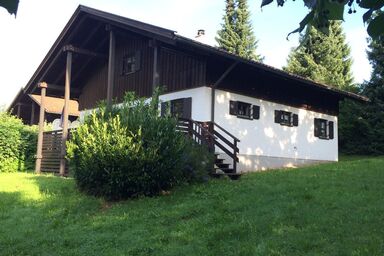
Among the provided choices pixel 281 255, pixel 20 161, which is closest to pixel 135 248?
pixel 281 255

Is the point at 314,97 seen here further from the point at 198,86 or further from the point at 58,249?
the point at 58,249

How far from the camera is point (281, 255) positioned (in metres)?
6.98

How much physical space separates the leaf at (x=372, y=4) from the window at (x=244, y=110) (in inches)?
628

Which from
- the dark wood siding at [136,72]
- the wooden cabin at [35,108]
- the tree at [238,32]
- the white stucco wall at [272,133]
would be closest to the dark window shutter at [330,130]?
the white stucco wall at [272,133]

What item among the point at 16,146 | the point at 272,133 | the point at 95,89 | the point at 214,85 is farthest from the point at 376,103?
the point at 16,146

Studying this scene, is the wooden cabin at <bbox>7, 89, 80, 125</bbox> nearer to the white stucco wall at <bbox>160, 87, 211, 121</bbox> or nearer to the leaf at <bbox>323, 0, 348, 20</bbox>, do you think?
the white stucco wall at <bbox>160, 87, 211, 121</bbox>

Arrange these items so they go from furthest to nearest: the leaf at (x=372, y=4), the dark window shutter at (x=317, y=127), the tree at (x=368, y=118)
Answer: the tree at (x=368, y=118)
the dark window shutter at (x=317, y=127)
the leaf at (x=372, y=4)

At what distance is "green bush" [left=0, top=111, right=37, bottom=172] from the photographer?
22141 millimetres

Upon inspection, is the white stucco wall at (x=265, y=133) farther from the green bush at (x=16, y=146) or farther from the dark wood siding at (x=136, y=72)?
the green bush at (x=16, y=146)

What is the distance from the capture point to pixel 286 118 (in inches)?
834

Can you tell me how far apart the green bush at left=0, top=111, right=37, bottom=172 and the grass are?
30.2 ft

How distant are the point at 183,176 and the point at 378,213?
564 cm

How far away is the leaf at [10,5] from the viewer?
6.93 ft

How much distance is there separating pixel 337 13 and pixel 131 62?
65.4 ft
